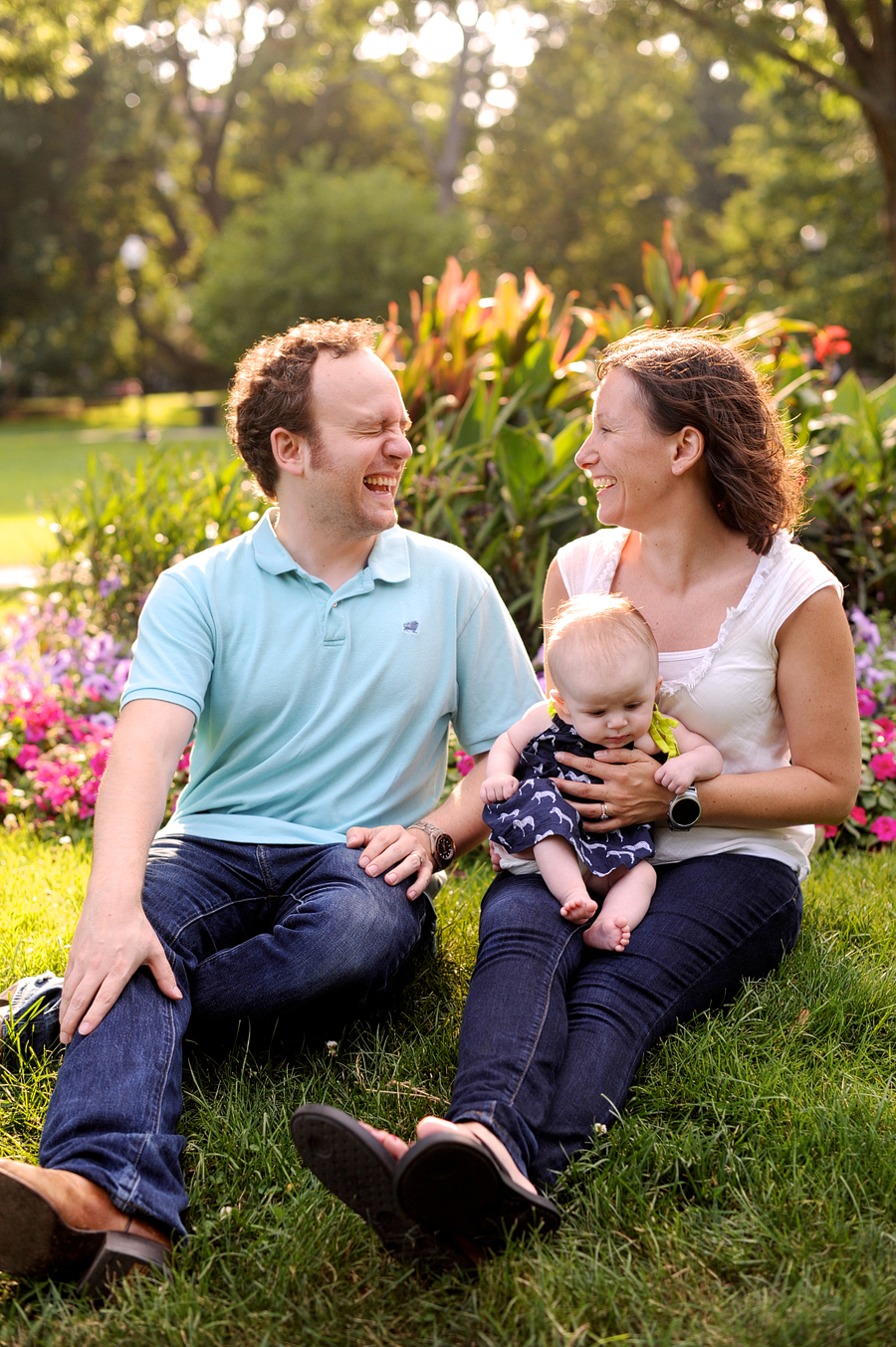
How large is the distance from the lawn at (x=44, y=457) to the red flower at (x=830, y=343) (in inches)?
127

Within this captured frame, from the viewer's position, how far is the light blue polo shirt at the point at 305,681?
8.07ft

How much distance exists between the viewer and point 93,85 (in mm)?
31891

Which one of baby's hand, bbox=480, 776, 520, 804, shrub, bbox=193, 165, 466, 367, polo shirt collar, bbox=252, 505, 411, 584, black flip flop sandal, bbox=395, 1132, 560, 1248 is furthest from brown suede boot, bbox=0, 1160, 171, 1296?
shrub, bbox=193, 165, 466, 367

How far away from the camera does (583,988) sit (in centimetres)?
211

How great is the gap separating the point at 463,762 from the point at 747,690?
4.79ft

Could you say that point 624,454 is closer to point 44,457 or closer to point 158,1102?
point 158,1102

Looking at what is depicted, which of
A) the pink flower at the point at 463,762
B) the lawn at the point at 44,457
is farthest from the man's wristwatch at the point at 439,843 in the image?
the lawn at the point at 44,457

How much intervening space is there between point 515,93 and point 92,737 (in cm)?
3282

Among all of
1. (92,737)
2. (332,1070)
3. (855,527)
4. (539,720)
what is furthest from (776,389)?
(332,1070)

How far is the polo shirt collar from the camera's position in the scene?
8.29 ft

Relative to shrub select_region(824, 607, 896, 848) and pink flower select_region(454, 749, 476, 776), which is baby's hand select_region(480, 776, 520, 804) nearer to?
pink flower select_region(454, 749, 476, 776)

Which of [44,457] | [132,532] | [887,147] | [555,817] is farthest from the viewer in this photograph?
[44,457]

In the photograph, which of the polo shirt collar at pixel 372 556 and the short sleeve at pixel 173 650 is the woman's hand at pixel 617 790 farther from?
the short sleeve at pixel 173 650

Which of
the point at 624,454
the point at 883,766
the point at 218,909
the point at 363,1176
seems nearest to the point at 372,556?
the point at 624,454
